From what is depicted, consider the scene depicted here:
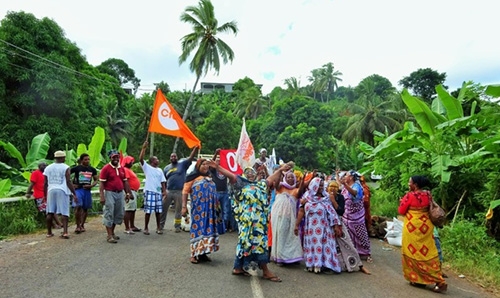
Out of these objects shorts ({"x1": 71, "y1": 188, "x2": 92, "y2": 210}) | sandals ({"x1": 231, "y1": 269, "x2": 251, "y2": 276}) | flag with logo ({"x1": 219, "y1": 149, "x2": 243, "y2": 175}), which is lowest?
sandals ({"x1": 231, "y1": 269, "x2": 251, "y2": 276})

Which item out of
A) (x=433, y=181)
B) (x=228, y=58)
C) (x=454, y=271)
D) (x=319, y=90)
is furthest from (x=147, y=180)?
(x=319, y=90)

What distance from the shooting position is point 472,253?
8.03m

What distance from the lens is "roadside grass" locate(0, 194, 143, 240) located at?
9.14 metres

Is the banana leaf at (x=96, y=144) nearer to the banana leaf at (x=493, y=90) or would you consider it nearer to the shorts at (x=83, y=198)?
the shorts at (x=83, y=198)

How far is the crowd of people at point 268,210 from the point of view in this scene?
5934 millimetres

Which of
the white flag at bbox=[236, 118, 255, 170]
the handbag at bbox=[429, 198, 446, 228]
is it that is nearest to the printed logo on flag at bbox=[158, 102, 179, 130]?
the white flag at bbox=[236, 118, 255, 170]

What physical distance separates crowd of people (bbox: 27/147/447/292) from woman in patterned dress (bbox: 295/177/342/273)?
16mm

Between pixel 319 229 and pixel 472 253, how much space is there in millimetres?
3448

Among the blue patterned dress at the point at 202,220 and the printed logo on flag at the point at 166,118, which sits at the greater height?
the printed logo on flag at the point at 166,118

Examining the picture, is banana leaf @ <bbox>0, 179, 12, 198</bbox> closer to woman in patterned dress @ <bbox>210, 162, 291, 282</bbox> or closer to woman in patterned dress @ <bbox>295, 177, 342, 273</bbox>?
woman in patterned dress @ <bbox>210, 162, 291, 282</bbox>

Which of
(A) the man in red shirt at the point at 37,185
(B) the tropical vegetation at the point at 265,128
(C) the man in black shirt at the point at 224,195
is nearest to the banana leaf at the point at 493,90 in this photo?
(B) the tropical vegetation at the point at 265,128

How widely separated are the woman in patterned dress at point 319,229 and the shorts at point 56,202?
4669mm

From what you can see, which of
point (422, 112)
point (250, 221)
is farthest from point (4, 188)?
point (422, 112)

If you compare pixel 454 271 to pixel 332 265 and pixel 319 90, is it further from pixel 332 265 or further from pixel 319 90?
pixel 319 90
